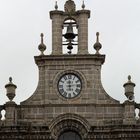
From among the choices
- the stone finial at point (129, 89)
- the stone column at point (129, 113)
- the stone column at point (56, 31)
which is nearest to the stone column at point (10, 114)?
the stone column at point (56, 31)

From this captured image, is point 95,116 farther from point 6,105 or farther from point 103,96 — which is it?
point 6,105

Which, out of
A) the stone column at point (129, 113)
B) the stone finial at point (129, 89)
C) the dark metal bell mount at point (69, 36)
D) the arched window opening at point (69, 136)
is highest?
the dark metal bell mount at point (69, 36)

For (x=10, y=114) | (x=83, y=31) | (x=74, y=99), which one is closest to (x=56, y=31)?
(x=83, y=31)

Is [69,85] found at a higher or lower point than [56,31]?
lower

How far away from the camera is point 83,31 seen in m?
57.1

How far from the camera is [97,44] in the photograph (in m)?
56.5

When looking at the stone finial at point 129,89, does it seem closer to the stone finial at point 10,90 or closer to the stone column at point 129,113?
the stone column at point 129,113

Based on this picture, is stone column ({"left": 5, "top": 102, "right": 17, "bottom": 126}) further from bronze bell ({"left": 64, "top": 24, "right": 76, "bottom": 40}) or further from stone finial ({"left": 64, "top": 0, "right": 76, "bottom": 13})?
stone finial ({"left": 64, "top": 0, "right": 76, "bottom": 13})

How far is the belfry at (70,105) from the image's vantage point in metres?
54.6

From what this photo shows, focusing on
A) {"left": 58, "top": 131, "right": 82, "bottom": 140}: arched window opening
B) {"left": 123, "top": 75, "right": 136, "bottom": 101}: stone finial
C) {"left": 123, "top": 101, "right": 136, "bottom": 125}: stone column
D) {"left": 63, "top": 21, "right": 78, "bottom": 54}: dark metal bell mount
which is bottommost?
{"left": 58, "top": 131, "right": 82, "bottom": 140}: arched window opening

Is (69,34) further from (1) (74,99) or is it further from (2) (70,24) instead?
(1) (74,99)

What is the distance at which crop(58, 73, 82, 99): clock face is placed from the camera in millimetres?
55772

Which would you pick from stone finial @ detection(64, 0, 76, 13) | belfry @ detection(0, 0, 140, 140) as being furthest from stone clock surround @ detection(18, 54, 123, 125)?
stone finial @ detection(64, 0, 76, 13)

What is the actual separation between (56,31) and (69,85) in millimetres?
3289
